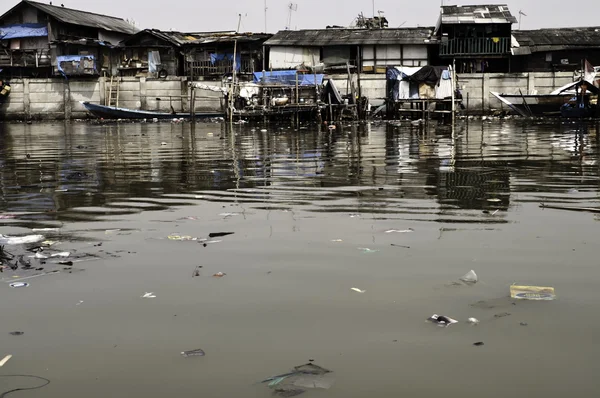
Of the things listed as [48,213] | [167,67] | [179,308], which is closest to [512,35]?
[167,67]

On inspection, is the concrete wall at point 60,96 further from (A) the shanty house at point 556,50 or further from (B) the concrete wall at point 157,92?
(A) the shanty house at point 556,50

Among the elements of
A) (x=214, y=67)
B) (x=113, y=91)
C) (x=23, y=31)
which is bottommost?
(x=113, y=91)

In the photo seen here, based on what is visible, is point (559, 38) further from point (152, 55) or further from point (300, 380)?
point (300, 380)

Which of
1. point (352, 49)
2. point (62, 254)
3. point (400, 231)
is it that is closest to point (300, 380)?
point (62, 254)

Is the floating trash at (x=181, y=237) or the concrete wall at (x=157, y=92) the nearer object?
the floating trash at (x=181, y=237)

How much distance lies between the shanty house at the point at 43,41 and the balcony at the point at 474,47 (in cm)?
1803

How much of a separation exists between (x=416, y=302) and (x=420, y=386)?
1.02 m

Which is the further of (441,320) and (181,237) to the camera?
(181,237)

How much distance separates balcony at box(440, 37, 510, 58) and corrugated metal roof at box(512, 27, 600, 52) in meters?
1.66

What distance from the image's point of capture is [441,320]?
3.35m

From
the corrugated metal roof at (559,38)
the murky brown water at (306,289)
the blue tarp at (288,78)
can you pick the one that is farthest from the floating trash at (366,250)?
the corrugated metal roof at (559,38)

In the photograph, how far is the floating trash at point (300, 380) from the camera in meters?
2.64

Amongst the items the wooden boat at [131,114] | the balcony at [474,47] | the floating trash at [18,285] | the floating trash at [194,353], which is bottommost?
the floating trash at [194,353]

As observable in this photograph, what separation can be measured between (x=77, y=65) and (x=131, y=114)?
434 centimetres
